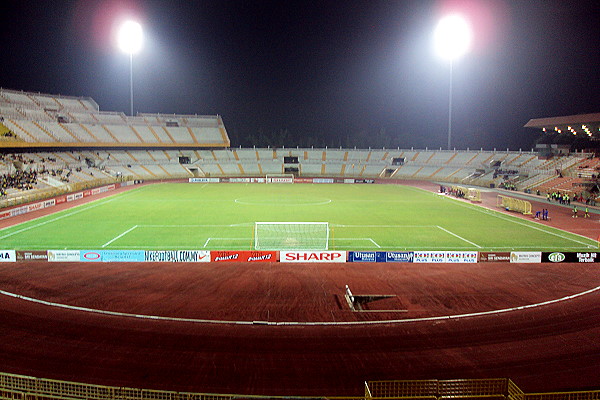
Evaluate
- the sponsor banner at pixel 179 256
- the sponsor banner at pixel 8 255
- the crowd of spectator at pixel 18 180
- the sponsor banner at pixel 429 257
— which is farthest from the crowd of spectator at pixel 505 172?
the crowd of spectator at pixel 18 180

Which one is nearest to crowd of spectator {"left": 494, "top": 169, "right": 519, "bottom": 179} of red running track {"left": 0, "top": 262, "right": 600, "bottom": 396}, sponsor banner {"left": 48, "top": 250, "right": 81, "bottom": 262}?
red running track {"left": 0, "top": 262, "right": 600, "bottom": 396}

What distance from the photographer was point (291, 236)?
1024 inches

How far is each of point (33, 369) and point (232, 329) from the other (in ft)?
17.7

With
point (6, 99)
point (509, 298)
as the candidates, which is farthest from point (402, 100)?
point (509, 298)

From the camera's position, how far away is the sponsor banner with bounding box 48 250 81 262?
21.0 metres

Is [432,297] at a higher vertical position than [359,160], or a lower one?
lower

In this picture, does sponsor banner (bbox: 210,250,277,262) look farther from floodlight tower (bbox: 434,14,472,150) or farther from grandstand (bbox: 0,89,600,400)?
floodlight tower (bbox: 434,14,472,150)

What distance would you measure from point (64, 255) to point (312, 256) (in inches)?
480

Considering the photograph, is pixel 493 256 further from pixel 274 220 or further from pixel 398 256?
pixel 274 220

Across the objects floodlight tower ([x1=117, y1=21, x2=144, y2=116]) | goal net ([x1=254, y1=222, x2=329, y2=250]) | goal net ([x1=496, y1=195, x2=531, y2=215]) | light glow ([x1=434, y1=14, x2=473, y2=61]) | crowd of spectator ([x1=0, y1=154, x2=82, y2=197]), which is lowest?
goal net ([x1=254, y1=222, x2=329, y2=250])

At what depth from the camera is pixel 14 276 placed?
1902 cm

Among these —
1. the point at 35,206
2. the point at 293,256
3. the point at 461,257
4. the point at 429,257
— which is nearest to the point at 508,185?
the point at 461,257

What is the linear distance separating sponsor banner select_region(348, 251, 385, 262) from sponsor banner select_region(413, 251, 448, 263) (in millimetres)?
1735

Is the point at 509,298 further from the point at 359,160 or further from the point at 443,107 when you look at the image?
the point at 443,107
